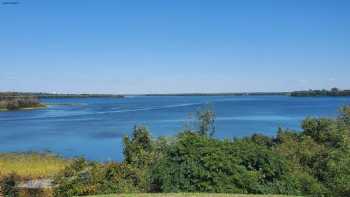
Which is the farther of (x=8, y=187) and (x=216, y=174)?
(x=8, y=187)

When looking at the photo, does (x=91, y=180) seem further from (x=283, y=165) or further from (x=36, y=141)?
(x=36, y=141)

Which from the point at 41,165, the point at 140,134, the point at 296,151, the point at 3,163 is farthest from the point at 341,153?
the point at 3,163

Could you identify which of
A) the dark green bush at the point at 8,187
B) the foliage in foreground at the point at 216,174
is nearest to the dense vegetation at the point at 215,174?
the foliage in foreground at the point at 216,174

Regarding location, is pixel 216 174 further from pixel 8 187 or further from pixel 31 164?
pixel 31 164

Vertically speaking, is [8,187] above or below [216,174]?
below

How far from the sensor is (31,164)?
130ft

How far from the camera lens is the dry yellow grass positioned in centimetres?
3438

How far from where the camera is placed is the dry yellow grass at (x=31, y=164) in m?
34.4

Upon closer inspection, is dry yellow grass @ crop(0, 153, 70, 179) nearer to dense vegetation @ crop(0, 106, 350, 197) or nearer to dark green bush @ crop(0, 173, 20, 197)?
dark green bush @ crop(0, 173, 20, 197)

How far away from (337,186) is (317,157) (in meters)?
4.65

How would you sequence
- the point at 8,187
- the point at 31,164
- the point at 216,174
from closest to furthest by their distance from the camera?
the point at 216,174 < the point at 8,187 < the point at 31,164

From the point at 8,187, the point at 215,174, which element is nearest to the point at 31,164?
the point at 8,187

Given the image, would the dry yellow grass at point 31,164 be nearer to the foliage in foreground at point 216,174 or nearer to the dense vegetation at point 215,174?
the dense vegetation at point 215,174

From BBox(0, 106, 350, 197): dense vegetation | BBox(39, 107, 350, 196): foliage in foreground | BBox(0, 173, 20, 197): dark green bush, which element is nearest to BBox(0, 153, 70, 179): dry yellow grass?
BBox(0, 173, 20, 197): dark green bush
